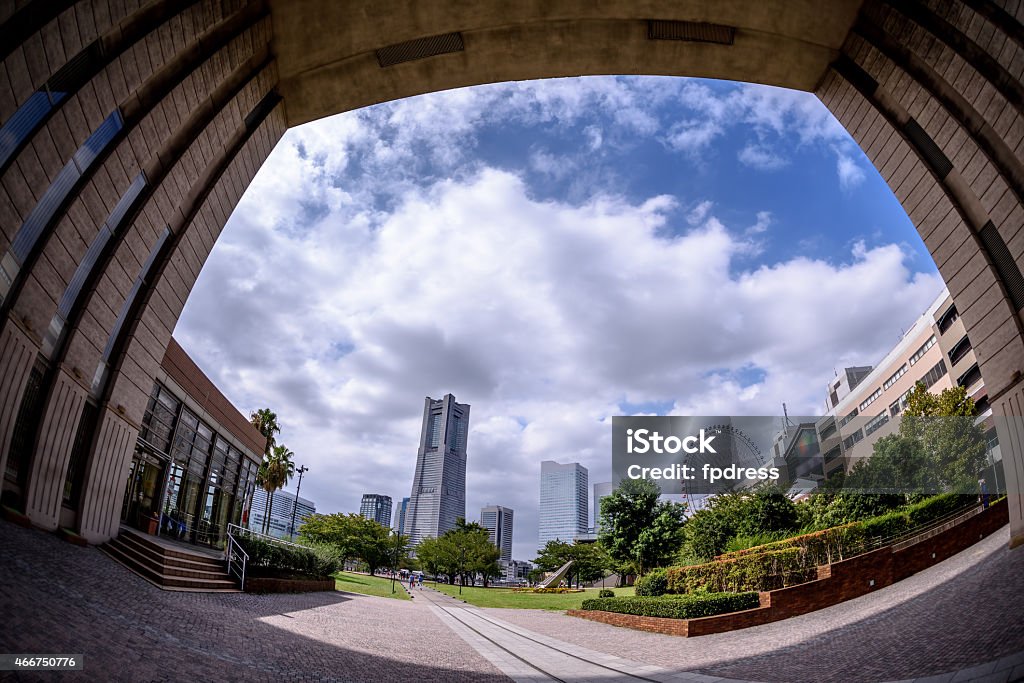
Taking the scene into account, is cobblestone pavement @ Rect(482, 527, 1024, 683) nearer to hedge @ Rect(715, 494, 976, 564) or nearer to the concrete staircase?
hedge @ Rect(715, 494, 976, 564)

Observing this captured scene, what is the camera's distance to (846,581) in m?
15.0

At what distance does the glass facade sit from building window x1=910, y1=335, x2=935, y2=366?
5704cm

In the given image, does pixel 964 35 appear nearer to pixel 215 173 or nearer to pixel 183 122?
pixel 183 122

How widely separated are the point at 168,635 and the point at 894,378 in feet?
220

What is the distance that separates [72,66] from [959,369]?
183ft

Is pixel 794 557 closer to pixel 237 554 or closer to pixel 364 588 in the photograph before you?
pixel 237 554

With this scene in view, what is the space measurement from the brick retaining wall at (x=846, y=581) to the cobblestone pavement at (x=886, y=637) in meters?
0.36

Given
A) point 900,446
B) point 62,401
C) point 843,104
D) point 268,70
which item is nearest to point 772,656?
point 843,104

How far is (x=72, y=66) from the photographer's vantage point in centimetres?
889

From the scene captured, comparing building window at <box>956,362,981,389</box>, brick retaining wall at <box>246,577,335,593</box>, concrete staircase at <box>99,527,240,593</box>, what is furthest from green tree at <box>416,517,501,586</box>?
building window at <box>956,362,981,389</box>

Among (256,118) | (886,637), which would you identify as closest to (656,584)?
(886,637)

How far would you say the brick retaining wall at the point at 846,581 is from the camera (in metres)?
13.7

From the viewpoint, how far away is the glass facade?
15.6 m

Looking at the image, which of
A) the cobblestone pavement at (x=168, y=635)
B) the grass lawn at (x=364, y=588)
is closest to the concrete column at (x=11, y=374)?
the cobblestone pavement at (x=168, y=635)
